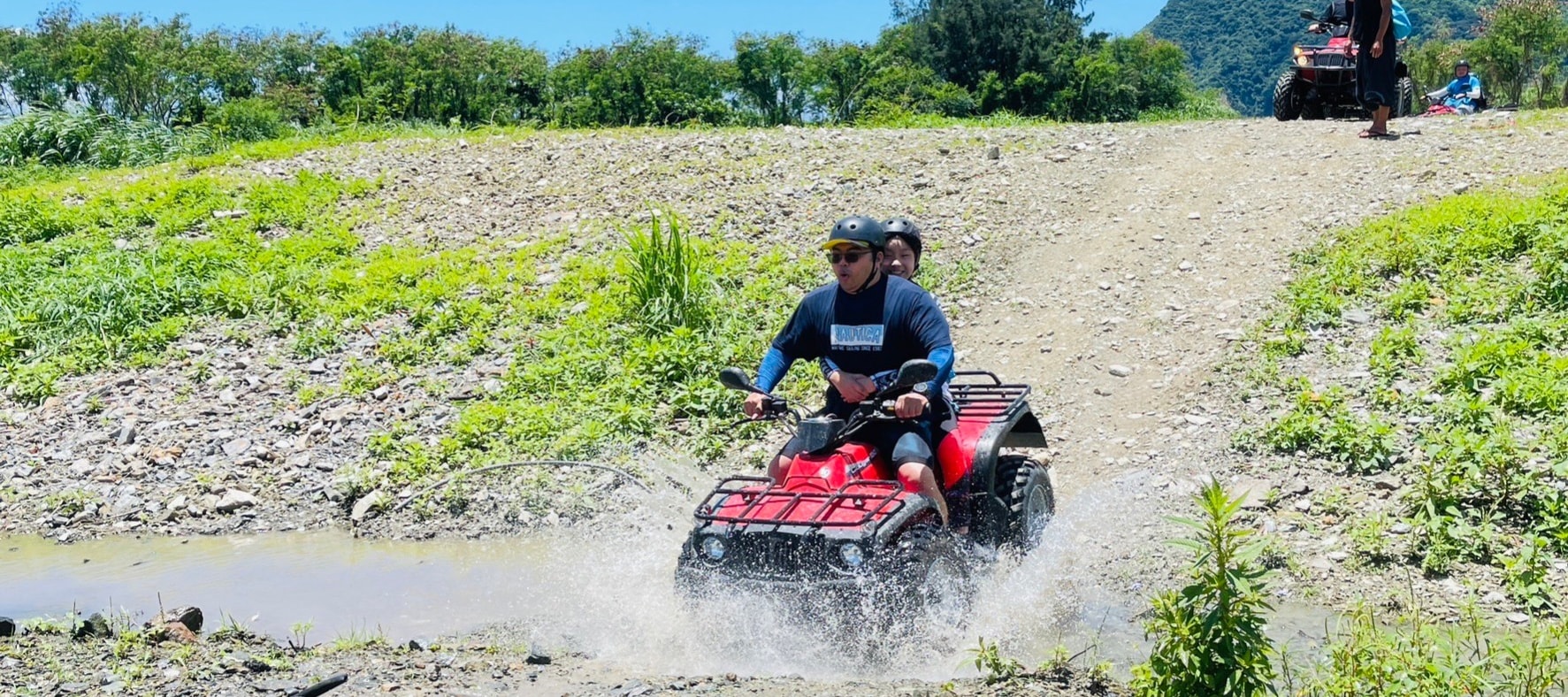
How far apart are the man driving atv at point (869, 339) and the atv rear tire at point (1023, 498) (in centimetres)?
52

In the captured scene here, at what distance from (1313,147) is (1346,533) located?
7.97 metres

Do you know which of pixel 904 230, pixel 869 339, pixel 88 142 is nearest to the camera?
pixel 869 339

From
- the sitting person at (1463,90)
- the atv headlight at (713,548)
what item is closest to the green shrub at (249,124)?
the atv headlight at (713,548)

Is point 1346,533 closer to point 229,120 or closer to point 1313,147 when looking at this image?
point 1313,147

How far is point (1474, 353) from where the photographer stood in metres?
8.02

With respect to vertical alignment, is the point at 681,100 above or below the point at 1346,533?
above

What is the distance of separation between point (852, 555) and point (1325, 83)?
552 inches

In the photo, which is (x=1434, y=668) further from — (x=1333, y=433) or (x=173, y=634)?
(x=173, y=634)

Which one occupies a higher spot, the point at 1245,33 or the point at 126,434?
the point at 1245,33

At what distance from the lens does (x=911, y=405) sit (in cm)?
584

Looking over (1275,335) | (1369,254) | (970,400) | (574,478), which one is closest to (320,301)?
(574,478)

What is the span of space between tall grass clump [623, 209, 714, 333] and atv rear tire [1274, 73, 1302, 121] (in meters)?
9.99

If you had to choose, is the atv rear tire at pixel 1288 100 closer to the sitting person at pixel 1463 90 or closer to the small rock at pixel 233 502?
the sitting person at pixel 1463 90

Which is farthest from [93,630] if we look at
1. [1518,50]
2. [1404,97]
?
[1518,50]
